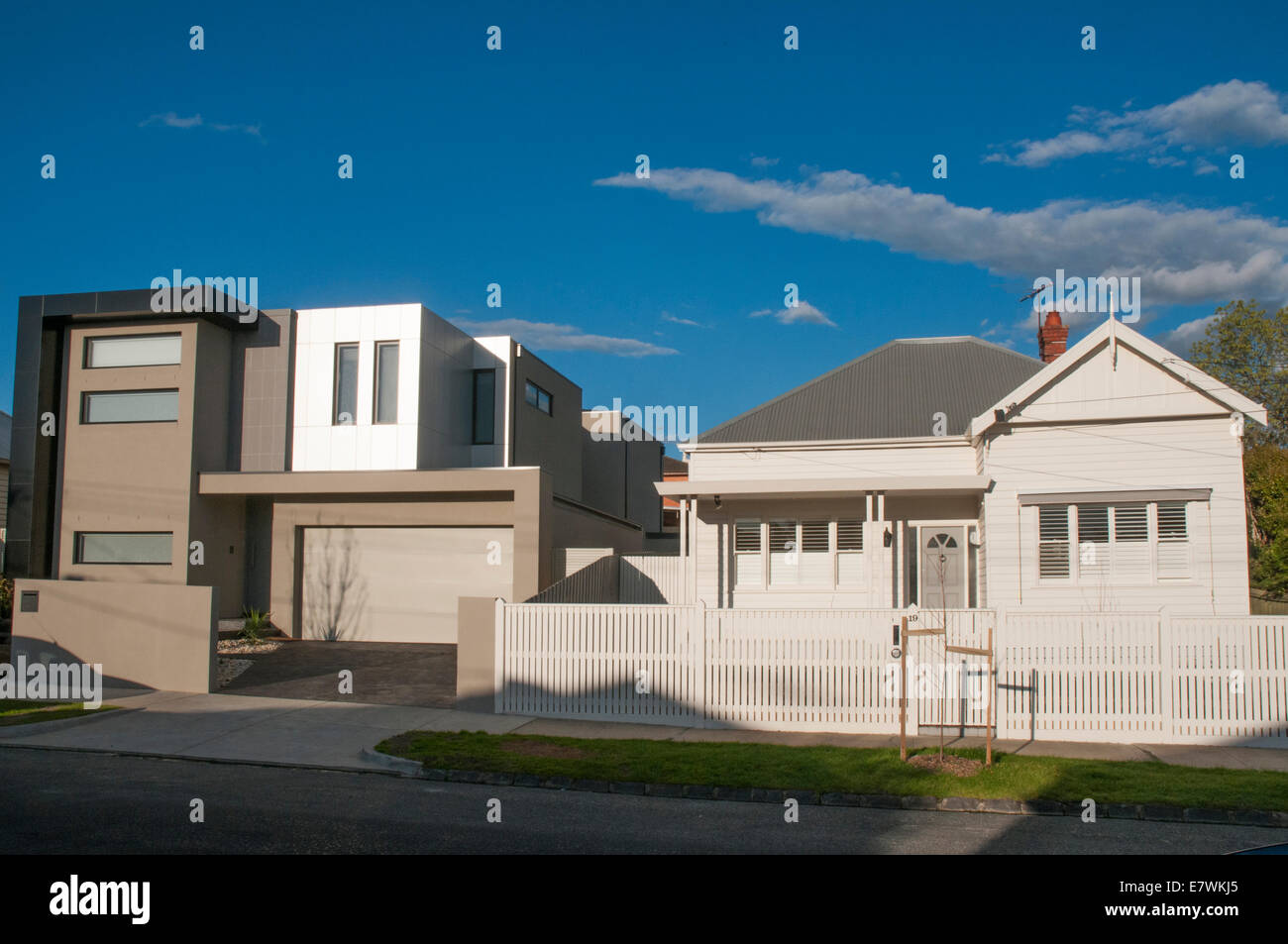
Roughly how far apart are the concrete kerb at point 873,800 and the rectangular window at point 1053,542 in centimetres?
778

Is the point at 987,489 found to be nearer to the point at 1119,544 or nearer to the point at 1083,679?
the point at 1119,544

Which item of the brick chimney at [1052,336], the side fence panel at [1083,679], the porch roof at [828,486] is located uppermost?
the brick chimney at [1052,336]

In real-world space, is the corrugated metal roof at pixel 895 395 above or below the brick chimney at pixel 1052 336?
below

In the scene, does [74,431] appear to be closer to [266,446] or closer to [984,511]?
[266,446]

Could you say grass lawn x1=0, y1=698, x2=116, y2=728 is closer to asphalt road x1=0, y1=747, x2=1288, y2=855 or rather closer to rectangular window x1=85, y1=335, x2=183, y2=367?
asphalt road x1=0, y1=747, x2=1288, y2=855

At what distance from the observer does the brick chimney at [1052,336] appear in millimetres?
21781

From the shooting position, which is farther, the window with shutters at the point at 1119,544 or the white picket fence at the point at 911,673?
the window with shutters at the point at 1119,544

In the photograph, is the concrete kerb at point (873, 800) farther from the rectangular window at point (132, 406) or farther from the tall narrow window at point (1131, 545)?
the rectangular window at point (132, 406)

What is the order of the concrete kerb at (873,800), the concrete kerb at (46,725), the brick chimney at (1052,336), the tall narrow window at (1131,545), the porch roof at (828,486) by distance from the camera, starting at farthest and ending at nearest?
the brick chimney at (1052,336)
the porch roof at (828,486)
the tall narrow window at (1131,545)
the concrete kerb at (46,725)
the concrete kerb at (873,800)

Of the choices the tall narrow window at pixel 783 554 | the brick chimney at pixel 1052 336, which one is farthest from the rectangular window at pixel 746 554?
the brick chimney at pixel 1052 336

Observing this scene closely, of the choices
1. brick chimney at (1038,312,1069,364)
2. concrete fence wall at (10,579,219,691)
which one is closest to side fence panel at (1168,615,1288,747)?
brick chimney at (1038,312,1069,364)

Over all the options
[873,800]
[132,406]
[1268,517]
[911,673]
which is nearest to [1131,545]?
[911,673]

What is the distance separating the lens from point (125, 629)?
53.0ft

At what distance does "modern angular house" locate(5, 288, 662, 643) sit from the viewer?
2053 centimetres
